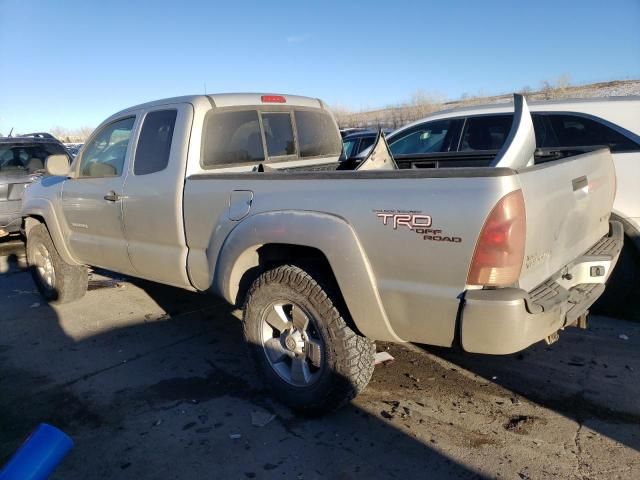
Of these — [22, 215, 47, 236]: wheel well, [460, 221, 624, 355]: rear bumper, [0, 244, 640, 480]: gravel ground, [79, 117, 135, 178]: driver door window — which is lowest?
[0, 244, 640, 480]: gravel ground

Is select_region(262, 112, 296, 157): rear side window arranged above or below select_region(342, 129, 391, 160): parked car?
above

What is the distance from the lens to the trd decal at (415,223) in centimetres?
250

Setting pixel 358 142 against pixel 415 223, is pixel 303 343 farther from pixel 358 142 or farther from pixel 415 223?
pixel 358 142

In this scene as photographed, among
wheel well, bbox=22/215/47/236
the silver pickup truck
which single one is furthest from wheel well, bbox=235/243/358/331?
wheel well, bbox=22/215/47/236

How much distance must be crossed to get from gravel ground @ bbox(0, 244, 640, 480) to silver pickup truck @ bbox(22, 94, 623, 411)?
353 millimetres

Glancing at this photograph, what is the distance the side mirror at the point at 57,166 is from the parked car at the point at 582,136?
2932 mm

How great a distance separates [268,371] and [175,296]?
9.63 feet

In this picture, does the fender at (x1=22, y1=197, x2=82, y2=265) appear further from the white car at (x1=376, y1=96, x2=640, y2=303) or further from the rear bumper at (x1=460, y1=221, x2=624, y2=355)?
the rear bumper at (x1=460, y1=221, x2=624, y2=355)

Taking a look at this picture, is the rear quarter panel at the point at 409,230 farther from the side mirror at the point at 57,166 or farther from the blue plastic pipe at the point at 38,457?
the side mirror at the point at 57,166

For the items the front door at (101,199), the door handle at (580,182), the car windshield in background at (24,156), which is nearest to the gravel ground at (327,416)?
the front door at (101,199)

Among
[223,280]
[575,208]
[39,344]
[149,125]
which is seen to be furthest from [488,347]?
[39,344]

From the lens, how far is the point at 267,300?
3350 millimetres

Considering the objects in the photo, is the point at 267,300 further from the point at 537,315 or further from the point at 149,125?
the point at 149,125

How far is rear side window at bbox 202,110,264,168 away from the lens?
395 centimetres
